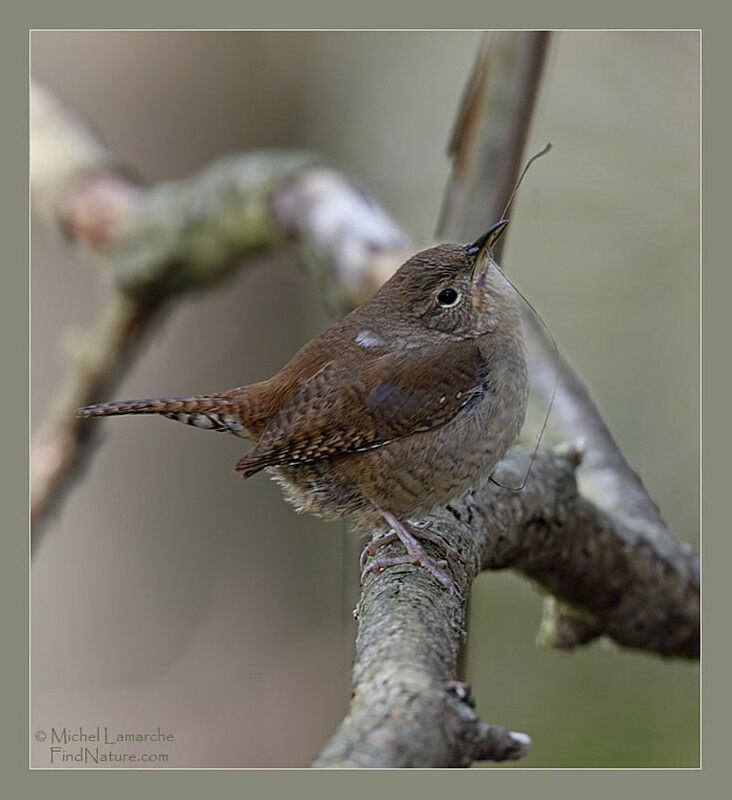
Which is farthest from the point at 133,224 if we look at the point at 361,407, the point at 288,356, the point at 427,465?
the point at 427,465

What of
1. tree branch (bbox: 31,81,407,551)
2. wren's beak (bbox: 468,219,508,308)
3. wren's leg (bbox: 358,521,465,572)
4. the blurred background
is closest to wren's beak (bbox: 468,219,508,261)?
wren's beak (bbox: 468,219,508,308)

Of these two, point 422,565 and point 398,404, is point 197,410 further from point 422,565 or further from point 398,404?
point 422,565

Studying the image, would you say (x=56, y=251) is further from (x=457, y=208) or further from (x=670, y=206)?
(x=670, y=206)

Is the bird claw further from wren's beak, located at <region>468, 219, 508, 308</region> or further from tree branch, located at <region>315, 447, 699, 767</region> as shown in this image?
wren's beak, located at <region>468, 219, 508, 308</region>

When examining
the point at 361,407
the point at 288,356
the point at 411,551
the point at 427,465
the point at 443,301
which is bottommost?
the point at 411,551

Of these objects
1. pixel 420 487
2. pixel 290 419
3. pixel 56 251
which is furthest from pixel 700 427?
pixel 56 251

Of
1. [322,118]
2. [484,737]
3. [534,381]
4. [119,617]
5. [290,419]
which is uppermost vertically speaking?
[322,118]

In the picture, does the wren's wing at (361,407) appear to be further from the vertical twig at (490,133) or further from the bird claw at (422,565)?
the vertical twig at (490,133)
